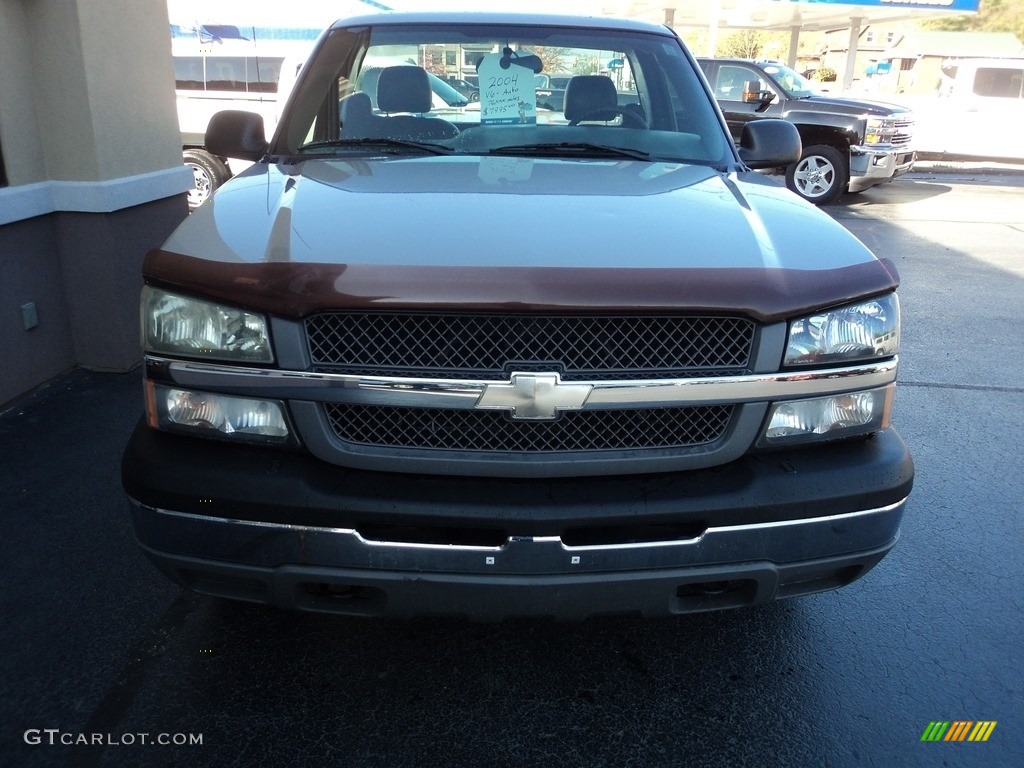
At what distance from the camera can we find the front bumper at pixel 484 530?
2039 mm

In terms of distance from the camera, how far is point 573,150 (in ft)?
10.6

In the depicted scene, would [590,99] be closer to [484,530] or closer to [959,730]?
[484,530]

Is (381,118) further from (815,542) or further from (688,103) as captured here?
(815,542)

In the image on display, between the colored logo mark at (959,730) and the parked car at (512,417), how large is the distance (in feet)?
1.86

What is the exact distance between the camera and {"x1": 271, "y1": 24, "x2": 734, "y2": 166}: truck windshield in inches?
132

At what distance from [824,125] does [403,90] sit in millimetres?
10282

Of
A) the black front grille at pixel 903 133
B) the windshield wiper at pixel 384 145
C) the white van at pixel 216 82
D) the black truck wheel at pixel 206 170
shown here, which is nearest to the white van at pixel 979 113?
the black front grille at pixel 903 133

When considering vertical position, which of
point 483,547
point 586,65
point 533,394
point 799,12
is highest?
point 799,12

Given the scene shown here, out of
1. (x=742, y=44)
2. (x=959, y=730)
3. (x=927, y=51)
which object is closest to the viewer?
(x=959, y=730)

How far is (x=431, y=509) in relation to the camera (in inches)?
79.6

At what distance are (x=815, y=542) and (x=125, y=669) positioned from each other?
1.98 m

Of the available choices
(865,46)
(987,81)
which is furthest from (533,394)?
(865,46)

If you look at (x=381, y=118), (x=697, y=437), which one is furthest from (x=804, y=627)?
(x=381, y=118)

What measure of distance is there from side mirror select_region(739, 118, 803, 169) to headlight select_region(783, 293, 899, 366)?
1498 mm
